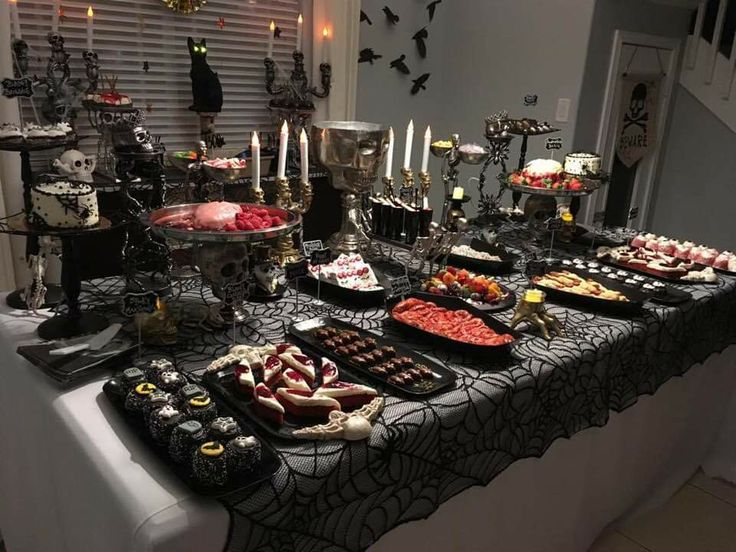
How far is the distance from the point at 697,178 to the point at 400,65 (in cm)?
213

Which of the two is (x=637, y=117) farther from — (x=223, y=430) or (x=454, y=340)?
(x=223, y=430)

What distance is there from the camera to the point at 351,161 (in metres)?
1.85

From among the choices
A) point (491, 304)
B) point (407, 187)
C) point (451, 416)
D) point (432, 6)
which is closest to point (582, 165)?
point (407, 187)

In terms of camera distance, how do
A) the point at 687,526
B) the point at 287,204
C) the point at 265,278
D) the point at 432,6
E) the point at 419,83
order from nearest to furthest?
the point at 265,278
the point at 287,204
the point at 687,526
the point at 432,6
the point at 419,83

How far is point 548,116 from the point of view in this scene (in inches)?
145

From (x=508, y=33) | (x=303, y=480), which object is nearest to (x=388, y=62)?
(x=508, y=33)

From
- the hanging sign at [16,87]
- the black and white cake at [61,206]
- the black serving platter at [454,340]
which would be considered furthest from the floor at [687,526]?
the hanging sign at [16,87]

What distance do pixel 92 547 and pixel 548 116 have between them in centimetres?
340

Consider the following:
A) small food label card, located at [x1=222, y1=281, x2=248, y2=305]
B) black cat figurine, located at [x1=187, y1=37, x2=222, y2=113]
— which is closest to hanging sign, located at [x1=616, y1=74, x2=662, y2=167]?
black cat figurine, located at [x1=187, y1=37, x2=222, y2=113]

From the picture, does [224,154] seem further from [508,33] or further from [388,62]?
[508,33]

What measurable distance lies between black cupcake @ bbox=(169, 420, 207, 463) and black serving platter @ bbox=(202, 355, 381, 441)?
139 mm

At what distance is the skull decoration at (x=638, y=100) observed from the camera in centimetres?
382

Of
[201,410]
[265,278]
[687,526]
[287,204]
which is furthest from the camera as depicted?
[687,526]

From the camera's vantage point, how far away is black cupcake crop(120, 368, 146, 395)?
1.08 m
